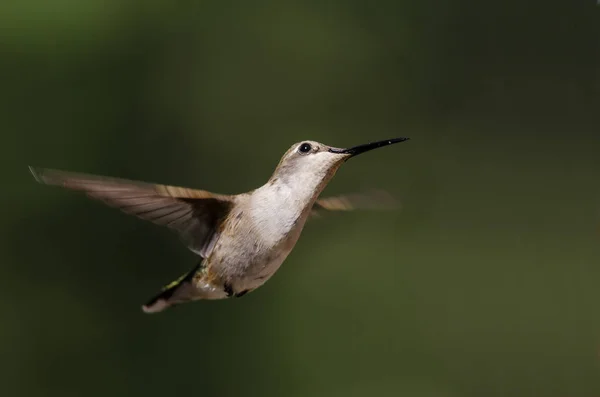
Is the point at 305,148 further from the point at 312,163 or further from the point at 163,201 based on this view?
the point at 163,201

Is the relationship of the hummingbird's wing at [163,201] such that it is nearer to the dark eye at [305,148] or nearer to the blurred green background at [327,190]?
the dark eye at [305,148]

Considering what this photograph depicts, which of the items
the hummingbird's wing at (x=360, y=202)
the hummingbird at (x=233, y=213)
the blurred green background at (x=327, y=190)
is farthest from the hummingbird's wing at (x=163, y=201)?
the blurred green background at (x=327, y=190)

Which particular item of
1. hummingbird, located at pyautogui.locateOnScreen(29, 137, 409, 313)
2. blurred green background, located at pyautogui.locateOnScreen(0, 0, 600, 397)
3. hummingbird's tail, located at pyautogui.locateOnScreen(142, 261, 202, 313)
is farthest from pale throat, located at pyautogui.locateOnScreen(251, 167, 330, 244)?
blurred green background, located at pyautogui.locateOnScreen(0, 0, 600, 397)

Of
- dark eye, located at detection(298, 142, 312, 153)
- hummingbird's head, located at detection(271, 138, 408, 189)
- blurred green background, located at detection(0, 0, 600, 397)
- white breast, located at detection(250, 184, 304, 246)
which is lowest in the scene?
blurred green background, located at detection(0, 0, 600, 397)

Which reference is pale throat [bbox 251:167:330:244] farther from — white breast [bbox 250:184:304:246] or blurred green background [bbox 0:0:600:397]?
blurred green background [bbox 0:0:600:397]

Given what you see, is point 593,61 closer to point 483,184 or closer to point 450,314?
point 483,184

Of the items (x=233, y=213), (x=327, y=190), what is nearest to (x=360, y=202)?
(x=233, y=213)
